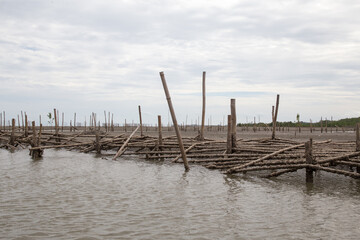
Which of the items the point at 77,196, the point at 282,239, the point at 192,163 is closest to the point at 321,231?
the point at 282,239

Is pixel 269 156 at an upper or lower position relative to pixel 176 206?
upper

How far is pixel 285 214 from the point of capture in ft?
19.8

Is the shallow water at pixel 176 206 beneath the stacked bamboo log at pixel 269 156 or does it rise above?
beneath

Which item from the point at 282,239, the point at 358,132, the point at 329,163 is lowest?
the point at 282,239

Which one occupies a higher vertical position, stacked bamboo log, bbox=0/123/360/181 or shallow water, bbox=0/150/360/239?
stacked bamboo log, bbox=0/123/360/181

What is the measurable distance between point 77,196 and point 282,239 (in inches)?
172

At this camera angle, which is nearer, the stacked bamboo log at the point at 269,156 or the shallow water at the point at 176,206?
the shallow water at the point at 176,206

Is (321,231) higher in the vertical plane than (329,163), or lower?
lower

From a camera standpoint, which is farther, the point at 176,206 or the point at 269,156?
the point at 269,156

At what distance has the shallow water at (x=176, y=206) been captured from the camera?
5.13 metres

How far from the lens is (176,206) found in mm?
6613

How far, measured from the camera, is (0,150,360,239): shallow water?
5133 millimetres

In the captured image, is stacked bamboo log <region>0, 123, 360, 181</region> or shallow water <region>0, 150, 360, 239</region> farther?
stacked bamboo log <region>0, 123, 360, 181</region>

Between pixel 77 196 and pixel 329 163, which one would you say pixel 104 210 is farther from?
pixel 329 163
